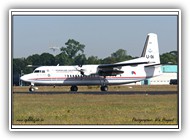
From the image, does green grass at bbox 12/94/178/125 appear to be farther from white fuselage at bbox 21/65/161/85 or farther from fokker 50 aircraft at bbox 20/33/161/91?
white fuselage at bbox 21/65/161/85

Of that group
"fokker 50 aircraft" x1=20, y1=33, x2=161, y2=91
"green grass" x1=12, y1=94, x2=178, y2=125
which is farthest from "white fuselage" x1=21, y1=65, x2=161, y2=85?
"green grass" x1=12, y1=94, x2=178, y2=125

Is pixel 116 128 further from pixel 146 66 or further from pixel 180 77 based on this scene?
pixel 146 66

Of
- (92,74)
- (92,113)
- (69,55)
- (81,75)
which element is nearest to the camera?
(92,113)

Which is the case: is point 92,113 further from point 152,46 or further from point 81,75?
point 81,75

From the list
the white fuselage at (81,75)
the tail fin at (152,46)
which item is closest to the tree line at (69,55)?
the tail fin at (152,46)

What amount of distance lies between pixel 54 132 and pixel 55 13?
220 centimetres

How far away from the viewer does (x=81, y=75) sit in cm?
3766

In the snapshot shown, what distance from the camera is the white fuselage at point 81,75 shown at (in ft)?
118

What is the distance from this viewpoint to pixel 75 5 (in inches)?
333

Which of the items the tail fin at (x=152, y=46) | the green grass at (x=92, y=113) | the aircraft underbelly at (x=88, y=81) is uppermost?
the tail fin at (x=152, y=46)

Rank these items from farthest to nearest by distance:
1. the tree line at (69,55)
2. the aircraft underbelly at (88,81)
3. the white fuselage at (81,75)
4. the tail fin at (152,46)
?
the aircraft underbelly at (88,81), the white fuselage at (81,75), the tail fin at (152,46), the tree line at (69,55)

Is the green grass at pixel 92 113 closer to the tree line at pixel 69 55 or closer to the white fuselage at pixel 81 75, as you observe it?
the tree line at pixel 69 55

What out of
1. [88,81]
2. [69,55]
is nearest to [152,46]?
[69,55]
